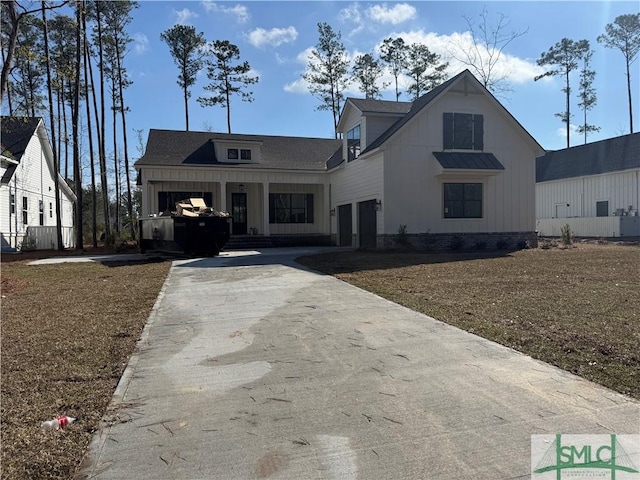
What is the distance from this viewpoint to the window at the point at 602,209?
27.4m

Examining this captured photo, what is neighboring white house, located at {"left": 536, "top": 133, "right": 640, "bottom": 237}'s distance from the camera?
25.5m

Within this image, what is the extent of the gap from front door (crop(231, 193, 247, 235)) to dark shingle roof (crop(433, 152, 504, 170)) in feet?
35.2

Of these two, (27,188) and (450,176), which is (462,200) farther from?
(27,188)

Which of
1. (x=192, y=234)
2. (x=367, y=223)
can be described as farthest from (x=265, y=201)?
(x=192, y=234)

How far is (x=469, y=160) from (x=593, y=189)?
15139mm

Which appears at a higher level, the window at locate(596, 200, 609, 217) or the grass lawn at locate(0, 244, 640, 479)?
the window at locate(596, 200, 609, 217)

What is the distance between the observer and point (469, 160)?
1803 centimetres

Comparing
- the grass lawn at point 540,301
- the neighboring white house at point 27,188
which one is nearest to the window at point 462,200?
the grass lawn at point 540,301

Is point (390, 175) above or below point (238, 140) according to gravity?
below

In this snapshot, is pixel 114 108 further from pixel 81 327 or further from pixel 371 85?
pixel 81 327

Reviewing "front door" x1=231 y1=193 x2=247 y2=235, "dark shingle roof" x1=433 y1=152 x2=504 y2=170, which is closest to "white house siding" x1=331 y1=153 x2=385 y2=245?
"dark shingle roof" x1=433 y1=152 x2=504 y2=170

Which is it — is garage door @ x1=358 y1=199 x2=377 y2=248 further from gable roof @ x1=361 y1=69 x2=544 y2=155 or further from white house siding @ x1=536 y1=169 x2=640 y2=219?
white house siding @ x1=536 y1=169 x2=640 y2=219

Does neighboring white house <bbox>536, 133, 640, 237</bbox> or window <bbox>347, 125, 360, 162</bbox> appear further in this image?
neighboring white house <bbox>536, 133, 640, 237</bbox>

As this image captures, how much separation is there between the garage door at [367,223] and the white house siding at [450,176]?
1407mm
